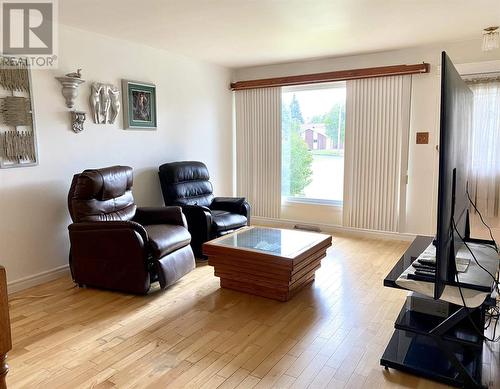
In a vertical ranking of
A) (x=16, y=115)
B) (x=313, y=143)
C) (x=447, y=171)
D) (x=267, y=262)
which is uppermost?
(x=16, y=115)

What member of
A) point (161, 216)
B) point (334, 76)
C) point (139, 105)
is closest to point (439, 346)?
point (161, 216)

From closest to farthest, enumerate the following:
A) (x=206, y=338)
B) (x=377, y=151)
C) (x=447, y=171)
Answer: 1. (x=447, y=171)
2. (x=206, y=338)
3. (x=377, y=151)

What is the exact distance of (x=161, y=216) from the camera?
3676 mm

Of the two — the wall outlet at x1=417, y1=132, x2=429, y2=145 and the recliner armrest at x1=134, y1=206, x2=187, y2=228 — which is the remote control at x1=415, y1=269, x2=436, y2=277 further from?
the wall outlet at x1=417, y1=132, x2=429, y2=145

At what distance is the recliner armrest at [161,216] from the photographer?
3633mm

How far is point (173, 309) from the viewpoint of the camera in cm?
288

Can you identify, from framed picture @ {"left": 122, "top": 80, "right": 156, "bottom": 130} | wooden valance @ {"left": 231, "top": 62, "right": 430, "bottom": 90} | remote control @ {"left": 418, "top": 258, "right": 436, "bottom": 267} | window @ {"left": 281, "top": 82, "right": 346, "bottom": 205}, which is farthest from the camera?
window @ {"left": 281, "top": 82, "right": 346, "bottom": 205}

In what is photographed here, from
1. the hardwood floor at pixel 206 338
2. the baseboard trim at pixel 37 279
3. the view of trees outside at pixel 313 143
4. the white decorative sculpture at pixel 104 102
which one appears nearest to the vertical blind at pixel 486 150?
the view of trees outside at pixel 313 143

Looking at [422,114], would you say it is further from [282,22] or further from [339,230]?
[282,22]

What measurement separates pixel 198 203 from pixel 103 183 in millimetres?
1373

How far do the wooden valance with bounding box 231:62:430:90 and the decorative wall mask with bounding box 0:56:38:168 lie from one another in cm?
299

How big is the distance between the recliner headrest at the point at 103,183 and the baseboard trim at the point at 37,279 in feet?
2.70

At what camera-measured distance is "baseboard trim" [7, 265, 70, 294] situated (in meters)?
3.24

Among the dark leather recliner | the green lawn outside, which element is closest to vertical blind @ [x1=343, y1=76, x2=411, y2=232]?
the green lawn outside
